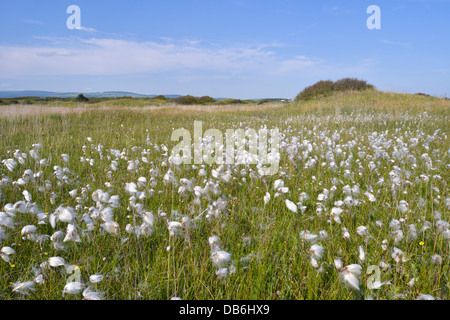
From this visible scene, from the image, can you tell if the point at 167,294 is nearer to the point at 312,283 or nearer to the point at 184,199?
the point at 312,283

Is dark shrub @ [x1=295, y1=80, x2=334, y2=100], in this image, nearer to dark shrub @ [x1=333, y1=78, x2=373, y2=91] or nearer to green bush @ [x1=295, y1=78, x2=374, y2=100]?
green bush @ [x1=295, y1=78, x2=374, y2=100]

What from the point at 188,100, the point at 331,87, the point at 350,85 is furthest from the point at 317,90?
the point at 188,100

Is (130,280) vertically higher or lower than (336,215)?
lower

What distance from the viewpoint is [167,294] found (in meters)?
2.10

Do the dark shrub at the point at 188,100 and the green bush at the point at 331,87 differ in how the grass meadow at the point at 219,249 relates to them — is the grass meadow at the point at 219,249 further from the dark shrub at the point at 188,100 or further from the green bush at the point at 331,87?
the dark shrub at the point at 188,100

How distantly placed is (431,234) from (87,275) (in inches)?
137

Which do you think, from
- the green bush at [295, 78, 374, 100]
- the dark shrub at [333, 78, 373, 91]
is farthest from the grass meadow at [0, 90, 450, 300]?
the dark shrub at [333, 78, 373, 91]

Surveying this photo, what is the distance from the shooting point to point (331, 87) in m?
31.8

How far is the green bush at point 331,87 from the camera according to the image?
30341 mm

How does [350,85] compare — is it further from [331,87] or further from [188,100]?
[188,100]

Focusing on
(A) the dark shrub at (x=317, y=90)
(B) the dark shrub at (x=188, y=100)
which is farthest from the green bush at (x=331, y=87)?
(B) the dark shrub at (x=188, y=100)

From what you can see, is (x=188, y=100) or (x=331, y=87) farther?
(x=188, y=100)
